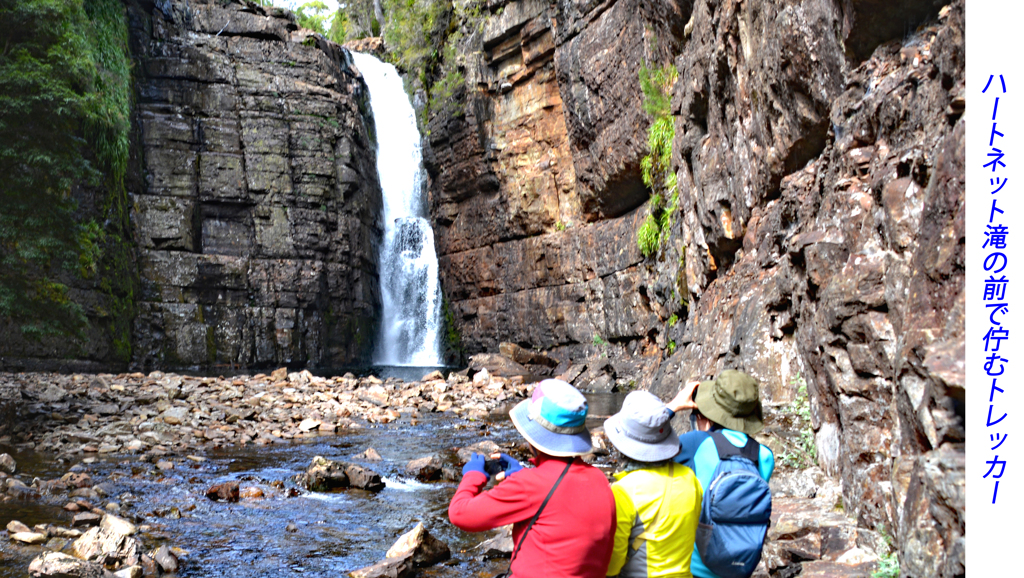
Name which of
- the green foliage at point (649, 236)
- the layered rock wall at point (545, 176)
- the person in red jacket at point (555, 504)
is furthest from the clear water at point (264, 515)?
the layered rock wall at point (545, 176)

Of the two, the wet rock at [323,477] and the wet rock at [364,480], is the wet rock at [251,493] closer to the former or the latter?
the wet rock at [323,477]

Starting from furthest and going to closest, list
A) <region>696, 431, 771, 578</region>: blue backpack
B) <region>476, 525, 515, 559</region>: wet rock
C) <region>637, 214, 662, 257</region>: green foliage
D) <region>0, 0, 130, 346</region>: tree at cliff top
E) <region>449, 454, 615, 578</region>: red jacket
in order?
1. <region>637, 214, 662, 257</region>: green foliage
2. <region>0, 0, 130, 346</region>: tree at cliff top
3. <region>476, 525, 515, 559</region>: wet rock
4. <region>696, 431, 771, 578</region>: blue backpack
5. <region>449, 454, 615, 578</region>: red jacket

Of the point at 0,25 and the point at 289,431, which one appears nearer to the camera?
the point at 289,431

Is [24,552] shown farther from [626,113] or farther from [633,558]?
[626,113]

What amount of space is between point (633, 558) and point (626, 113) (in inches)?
813

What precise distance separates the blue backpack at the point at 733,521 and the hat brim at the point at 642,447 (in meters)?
0.40

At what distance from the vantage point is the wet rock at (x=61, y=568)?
4867mm

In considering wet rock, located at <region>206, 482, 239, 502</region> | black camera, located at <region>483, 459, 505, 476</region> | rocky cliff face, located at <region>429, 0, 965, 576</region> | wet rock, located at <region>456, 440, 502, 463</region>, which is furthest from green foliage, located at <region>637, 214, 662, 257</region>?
black camera, located at <region>483, 459, 505, 476</region>

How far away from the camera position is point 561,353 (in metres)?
26.1

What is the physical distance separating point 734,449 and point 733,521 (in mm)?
299

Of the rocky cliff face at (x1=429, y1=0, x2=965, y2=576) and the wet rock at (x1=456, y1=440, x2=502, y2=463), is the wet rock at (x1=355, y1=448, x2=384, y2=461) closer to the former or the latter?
the wet rock at (x1=456, y1=440, x2=502, y2=463)

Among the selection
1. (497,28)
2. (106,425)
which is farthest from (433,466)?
(497,28)

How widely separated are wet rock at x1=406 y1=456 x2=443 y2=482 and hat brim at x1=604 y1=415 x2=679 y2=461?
6693 mm

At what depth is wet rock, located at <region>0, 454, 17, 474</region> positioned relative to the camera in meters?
8.02
